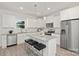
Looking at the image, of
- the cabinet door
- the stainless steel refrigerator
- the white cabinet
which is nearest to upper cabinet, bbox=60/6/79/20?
the stainless steel refrigerator

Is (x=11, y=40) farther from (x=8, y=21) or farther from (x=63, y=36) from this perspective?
(x=63, y=36)

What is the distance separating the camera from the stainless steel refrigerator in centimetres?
320

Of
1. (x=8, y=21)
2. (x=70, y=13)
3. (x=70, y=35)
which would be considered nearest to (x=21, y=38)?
(x=8, y=21)

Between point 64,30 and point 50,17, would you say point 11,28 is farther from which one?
point 64,30

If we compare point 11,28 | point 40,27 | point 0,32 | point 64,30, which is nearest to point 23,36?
point 11,28

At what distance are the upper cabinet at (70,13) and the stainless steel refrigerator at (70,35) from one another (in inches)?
8.1

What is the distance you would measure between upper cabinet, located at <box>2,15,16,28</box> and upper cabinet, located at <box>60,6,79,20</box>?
9.52 ft

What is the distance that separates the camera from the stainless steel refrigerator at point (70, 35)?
320 centimetres

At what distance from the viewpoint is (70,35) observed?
3.44 m

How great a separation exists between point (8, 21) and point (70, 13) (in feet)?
11.3

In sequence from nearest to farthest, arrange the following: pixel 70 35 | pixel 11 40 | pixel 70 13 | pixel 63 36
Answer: pixel 70 35 → pixel 70 13 → pixel 63 36 → pixel 11 40

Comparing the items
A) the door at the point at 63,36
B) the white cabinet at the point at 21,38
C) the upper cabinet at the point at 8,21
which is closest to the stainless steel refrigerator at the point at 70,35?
the door at the point at 63,36

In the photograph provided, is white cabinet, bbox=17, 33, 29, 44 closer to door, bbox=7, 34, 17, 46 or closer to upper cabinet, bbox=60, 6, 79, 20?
door, bbox=7, 34, 17, 46

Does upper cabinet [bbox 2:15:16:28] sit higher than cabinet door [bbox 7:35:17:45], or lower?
higher
